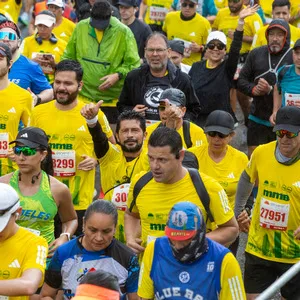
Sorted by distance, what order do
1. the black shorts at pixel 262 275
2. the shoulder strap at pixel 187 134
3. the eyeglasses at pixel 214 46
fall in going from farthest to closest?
the eyeglasses at pixel 214 46, the shoulder strap at pixel 187 134, the black shorts at pixel 262 275

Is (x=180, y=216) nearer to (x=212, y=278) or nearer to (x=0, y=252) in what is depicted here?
(x=212, y=278)

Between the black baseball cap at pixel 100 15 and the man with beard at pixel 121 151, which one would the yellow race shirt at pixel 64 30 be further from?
the man with beard at pixel 121 151

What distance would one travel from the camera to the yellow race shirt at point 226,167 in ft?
28.5

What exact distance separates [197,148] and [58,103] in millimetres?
1433

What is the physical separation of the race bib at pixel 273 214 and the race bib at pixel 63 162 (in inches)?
81.7

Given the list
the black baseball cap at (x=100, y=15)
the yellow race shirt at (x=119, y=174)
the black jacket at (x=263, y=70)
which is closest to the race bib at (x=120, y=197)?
the yellow race shirt at (x=119, y=174)

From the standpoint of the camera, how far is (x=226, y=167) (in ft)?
28.7

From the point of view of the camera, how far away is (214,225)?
721 centimetres

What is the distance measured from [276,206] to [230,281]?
1951 millimetres

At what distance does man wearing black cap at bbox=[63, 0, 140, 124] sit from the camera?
1189 cm

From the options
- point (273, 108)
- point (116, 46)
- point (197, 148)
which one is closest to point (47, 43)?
point (116, 46)

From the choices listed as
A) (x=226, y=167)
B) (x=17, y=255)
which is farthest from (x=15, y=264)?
(x=226, y=167)

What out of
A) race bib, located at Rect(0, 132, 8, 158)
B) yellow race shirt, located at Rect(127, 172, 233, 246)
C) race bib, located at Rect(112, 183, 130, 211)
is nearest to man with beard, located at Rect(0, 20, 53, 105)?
race bib, located at Rect(0, 132, 8, 158)

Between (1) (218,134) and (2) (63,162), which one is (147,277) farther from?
(2) (63,162)
